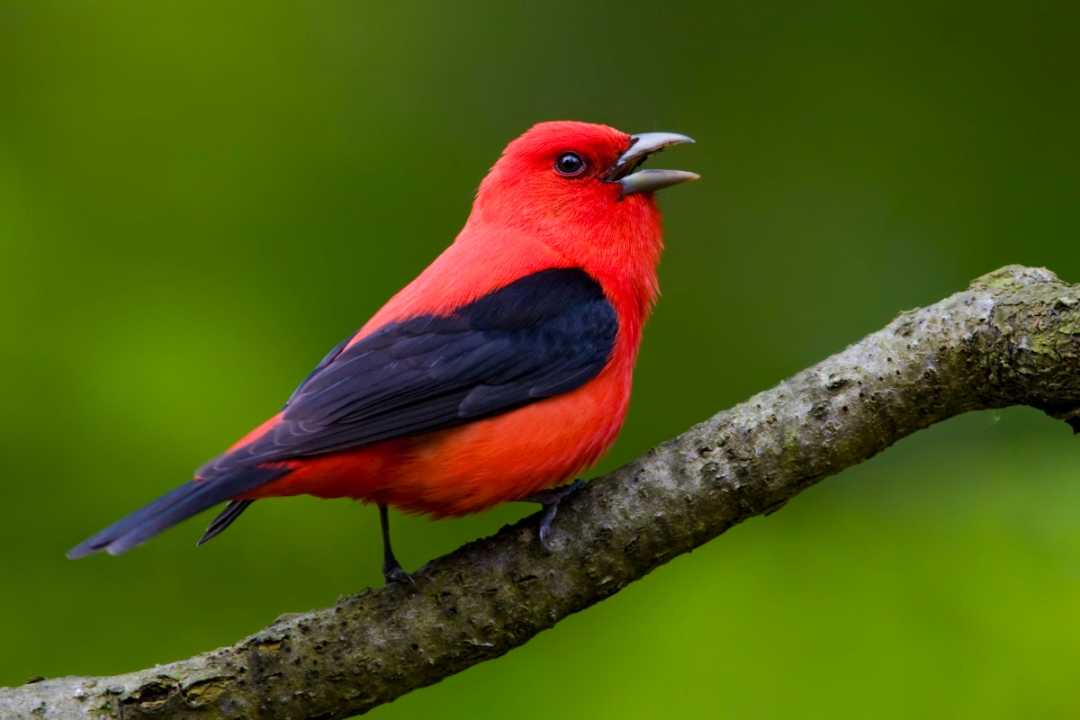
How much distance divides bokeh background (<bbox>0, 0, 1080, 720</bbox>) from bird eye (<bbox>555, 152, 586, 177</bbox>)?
0.44 metres

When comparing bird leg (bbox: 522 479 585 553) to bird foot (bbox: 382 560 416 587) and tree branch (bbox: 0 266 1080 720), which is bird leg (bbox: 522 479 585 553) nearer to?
tree branch (bbox: 0 266 1080 720)

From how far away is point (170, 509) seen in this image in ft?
12.7

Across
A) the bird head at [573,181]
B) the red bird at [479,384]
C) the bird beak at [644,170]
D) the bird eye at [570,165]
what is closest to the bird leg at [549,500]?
the red bird at [479,384]

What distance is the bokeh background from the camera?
13.5ft

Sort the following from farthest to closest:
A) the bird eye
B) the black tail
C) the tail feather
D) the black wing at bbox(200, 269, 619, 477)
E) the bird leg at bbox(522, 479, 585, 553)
Result: the bird eye, the tail feather, the black wing at bbox(200, 269, 619, 477), the bird leg at bbox(522, 479, 585, 553), the black tail

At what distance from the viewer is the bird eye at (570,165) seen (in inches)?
213

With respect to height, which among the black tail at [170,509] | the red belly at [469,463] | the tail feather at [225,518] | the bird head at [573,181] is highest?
the bird head at [573,181]

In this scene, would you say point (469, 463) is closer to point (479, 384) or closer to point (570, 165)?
point (479, 384)

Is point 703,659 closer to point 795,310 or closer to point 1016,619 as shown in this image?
point 1016,619

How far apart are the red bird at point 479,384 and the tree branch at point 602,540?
153 mm

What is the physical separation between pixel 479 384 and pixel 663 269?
1336 mm

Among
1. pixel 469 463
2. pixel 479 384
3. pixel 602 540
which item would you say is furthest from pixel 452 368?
pixel 602 540

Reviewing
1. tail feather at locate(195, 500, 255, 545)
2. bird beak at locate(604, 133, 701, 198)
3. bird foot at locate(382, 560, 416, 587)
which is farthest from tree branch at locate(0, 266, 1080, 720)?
bird beak at locate(604, 133, 701, 198)

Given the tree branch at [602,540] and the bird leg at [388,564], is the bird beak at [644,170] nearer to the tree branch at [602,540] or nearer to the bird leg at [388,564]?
the tree branch at [602,540]
